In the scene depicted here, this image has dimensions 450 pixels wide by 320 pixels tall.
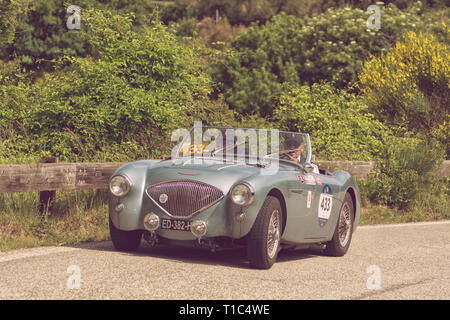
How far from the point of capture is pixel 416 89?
69.4 feet

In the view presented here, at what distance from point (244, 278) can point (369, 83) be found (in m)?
18.4

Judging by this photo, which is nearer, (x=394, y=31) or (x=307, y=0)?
(x=394, y=31)

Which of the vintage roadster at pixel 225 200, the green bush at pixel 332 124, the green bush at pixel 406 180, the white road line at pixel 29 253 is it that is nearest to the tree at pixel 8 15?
the green bush at pixel 332 124

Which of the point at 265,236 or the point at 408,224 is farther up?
the point at 265,236

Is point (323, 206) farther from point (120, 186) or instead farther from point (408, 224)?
point (408, 224)

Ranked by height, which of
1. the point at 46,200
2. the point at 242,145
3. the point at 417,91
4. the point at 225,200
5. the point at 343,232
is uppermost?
the point at 417,91

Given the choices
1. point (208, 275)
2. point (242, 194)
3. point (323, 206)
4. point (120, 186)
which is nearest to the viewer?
point (208, 275)

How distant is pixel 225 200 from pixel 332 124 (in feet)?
39.4

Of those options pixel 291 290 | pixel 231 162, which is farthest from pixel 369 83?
pixel 291 290

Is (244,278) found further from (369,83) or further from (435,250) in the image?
(369,83)

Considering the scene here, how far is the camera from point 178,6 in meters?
51.0

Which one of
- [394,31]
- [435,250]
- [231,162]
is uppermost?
[394,31]

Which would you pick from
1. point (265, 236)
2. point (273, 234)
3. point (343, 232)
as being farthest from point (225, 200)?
point (343, 232)

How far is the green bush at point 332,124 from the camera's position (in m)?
17.3
